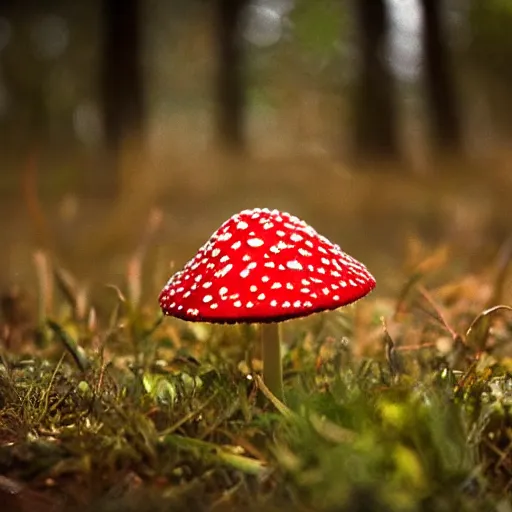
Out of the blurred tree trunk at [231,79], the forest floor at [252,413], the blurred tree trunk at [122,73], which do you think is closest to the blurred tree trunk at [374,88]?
the blurred tree trunk at [122,73]

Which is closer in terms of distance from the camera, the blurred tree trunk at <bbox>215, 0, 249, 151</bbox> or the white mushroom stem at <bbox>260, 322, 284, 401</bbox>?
the white mushroom stem at <bbox>260, 322, 284, 401</bbox>

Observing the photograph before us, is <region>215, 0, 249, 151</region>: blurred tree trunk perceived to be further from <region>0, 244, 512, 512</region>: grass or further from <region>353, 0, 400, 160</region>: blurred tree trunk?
<region>0, 244, 512, 512</region>: grass

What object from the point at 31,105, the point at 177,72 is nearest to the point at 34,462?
the point at 31,105

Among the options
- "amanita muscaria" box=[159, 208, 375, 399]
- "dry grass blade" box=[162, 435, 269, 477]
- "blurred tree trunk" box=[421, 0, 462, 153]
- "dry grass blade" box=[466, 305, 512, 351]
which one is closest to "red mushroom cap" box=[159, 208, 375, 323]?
"amanita muscaria" box=[159, 208, 375, 399]

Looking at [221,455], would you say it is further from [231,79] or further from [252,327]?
[231,79]

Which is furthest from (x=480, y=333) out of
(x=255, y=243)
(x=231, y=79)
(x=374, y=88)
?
(x=231, y=79)

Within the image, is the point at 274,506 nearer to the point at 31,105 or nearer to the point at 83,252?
the point at 83,252
